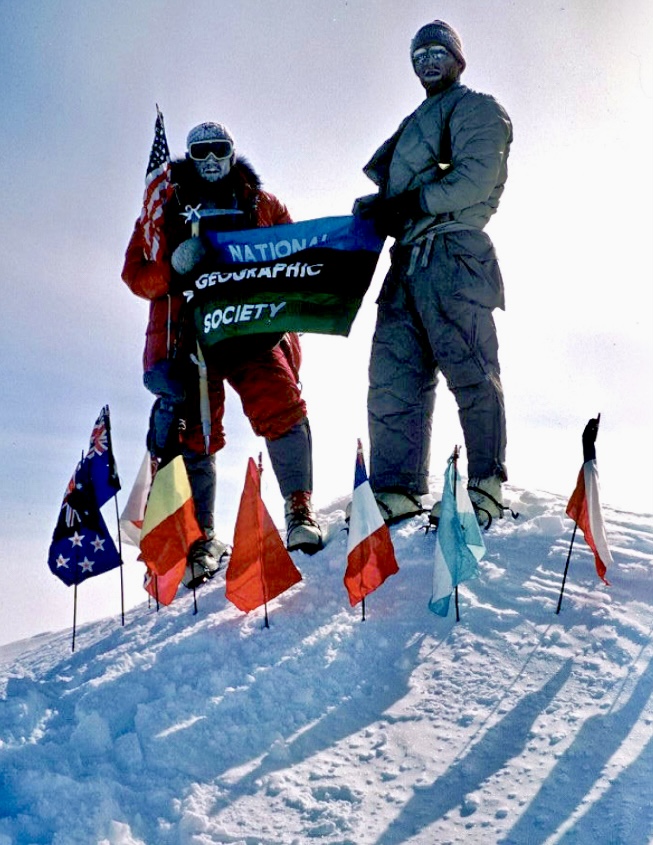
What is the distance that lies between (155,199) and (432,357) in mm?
1998

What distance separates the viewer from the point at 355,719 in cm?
410

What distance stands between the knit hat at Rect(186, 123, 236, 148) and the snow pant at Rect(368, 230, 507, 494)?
1.28 m

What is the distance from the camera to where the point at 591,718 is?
3.98 m

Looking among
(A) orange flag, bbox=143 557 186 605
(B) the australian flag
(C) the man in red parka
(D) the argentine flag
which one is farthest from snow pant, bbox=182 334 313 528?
(D) the argentine flag

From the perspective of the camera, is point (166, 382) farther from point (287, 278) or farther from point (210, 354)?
point (287, 278)

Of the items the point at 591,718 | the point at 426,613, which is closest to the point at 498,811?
the point at 591,718

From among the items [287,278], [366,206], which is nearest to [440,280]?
[366,206]

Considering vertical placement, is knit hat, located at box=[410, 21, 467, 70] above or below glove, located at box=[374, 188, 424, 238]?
above

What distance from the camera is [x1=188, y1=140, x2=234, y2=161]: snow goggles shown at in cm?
628

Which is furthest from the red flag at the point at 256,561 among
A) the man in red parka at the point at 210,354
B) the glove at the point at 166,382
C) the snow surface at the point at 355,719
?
the glove at the point at 166,382

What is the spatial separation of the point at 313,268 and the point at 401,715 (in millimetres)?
3013

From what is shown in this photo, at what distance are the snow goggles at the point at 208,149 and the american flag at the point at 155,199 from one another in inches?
8.8

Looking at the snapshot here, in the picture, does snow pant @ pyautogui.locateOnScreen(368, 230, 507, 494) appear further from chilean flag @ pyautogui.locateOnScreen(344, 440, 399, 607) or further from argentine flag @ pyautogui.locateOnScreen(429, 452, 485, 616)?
chilean flag @ pyautogui.locateOnScreen(344, 440, 399, 607)

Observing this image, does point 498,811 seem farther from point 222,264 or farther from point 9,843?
point 222,264
